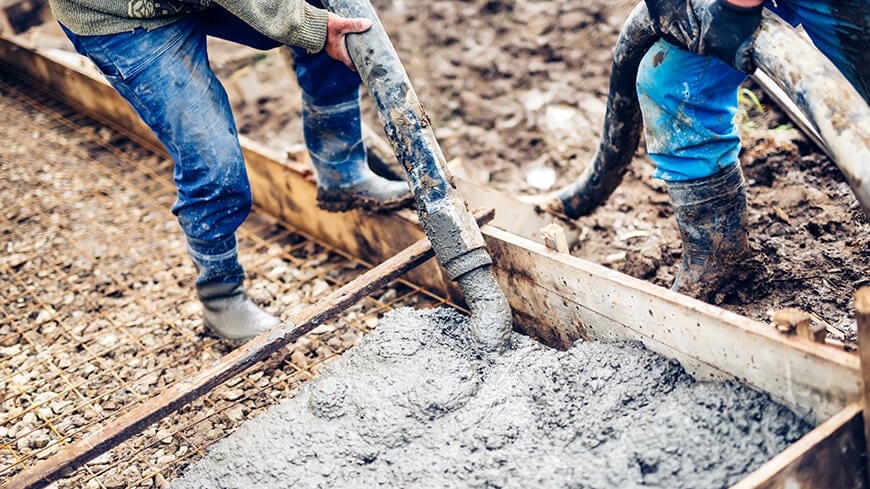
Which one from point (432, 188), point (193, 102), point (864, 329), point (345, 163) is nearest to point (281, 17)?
point (193, 102)

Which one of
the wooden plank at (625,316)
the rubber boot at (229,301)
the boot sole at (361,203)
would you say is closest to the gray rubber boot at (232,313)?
the rubber boot at (229,301)

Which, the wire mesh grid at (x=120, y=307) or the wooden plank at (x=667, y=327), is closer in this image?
the wooden plank at (x=667, y=327)

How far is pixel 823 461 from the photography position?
171cm

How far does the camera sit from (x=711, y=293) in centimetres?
259

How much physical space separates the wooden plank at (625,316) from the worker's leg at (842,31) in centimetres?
68

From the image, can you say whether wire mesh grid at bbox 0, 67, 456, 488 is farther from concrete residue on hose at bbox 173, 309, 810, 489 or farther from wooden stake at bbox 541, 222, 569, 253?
wooden stake at bbox 541, 222, 569, 253

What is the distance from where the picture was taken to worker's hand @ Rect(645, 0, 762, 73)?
1975mm

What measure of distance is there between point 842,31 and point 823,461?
1027 mm

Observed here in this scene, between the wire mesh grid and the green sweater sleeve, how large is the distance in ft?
3.71

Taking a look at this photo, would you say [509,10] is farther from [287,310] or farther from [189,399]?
[189,399]

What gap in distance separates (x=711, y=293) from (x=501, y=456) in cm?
98

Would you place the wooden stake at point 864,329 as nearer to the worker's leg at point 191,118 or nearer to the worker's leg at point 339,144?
the worker's leg at point 339,144

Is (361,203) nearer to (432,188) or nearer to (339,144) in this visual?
(339,144)

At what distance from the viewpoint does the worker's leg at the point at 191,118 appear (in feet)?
8.38
